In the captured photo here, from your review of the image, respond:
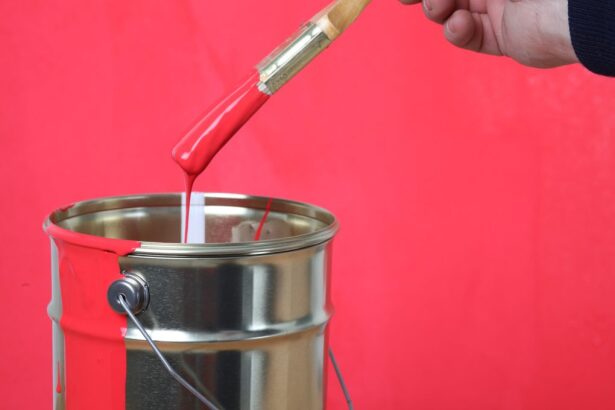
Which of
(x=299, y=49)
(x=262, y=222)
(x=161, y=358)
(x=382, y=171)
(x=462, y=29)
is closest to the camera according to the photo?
(x=161, y=358)

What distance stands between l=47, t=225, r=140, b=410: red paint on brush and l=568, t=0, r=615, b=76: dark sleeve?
0.75 m

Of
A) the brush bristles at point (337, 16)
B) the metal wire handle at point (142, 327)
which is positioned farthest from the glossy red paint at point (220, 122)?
the metal wire handle at point (142, 327)

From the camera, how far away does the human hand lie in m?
1.45

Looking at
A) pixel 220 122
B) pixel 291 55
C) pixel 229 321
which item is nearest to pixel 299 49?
pixel 291 55

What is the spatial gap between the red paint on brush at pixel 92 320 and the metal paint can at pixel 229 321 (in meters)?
0.01

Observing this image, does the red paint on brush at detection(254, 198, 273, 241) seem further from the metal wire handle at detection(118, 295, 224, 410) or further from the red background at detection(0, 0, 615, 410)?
the red background at detection(0, 0, 615, 410)

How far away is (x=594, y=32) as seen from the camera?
133cm

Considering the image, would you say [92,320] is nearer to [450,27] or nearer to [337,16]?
[337,16]

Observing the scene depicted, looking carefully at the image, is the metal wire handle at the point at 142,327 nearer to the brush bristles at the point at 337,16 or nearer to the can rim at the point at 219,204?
the can rim at the point at 219,204

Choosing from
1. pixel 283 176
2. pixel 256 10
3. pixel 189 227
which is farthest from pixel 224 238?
pixel 256 10

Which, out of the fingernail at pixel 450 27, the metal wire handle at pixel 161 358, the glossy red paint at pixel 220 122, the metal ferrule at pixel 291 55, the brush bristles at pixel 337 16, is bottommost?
the metal wire handle at pixel 161 358

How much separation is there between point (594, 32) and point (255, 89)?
0.53 metres

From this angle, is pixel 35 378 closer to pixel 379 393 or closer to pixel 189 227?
pixel 379 393

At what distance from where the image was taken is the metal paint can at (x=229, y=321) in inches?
44.3
